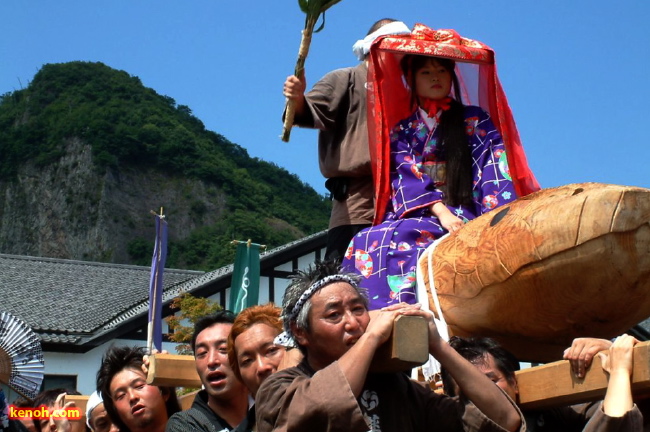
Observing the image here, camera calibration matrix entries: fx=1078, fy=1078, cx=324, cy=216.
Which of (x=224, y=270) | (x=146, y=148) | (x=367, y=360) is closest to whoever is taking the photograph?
(x=367, y=360)

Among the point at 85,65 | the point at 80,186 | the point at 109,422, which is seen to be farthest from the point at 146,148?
the point at 109,422

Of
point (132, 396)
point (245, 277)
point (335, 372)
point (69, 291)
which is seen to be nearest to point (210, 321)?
point (132, 396)

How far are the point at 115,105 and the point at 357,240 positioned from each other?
6819 cm

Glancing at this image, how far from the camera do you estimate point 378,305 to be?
14.0 feet

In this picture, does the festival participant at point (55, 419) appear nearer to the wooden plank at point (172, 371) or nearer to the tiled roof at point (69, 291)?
the wooden plank at point (172, 371)

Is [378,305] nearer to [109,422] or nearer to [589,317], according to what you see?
[589,317]

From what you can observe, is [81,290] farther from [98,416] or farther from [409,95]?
[409,95]

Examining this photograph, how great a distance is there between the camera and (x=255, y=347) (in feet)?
12.7

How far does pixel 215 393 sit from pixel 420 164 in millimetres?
1322

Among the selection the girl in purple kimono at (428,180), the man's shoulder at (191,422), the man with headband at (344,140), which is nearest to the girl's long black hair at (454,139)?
the girl in purple kimono at (428,180)

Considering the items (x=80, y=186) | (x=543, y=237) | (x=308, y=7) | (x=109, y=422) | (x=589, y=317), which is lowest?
(x=109, y=422)

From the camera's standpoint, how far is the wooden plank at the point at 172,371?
14.0 ft

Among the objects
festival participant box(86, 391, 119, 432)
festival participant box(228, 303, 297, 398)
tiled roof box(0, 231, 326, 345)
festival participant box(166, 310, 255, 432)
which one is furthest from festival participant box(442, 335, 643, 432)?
tiled roof box(0, 231, 326, 345)

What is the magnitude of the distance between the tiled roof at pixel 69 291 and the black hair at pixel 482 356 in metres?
20.6
